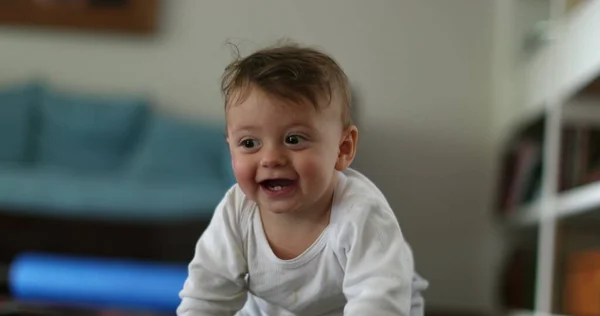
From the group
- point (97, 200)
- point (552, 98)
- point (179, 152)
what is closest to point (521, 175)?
point (552, 98)

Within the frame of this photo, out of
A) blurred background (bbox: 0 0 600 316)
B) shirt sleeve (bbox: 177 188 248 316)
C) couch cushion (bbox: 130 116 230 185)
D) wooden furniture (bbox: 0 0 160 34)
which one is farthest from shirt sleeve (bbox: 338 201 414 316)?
wooden furniture (bbox: 0 0 160 34)

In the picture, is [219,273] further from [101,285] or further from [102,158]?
[102,158]

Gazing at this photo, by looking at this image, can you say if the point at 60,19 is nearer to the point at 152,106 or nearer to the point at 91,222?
the point at 152,106

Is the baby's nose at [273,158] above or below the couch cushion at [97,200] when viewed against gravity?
below

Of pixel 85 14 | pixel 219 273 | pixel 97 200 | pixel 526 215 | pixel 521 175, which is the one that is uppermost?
pixel 85 14

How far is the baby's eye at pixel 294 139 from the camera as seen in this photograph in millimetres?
616

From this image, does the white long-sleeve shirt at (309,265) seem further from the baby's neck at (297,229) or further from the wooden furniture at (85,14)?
the wooden furniture at (85,14)

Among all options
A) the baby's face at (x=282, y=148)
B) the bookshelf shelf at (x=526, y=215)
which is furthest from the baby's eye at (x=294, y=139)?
the bookshelf shelf at (x=526, y=215)

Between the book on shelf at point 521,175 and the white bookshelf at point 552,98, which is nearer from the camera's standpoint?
the white bookshelf at point 552,98

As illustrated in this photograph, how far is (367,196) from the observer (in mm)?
676

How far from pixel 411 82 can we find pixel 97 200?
3.48 feet

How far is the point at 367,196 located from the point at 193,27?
1.76 metres

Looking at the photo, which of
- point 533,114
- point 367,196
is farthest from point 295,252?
point 533,114

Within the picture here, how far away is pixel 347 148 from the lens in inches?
26.4
